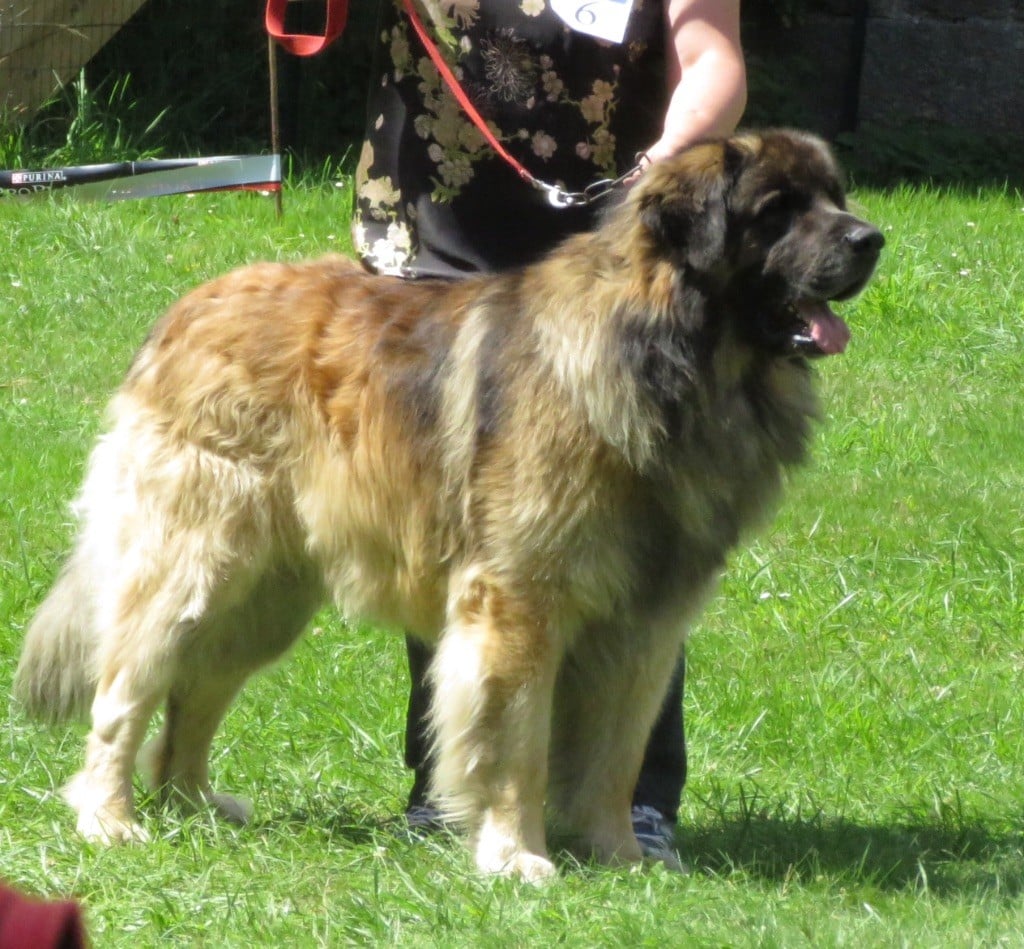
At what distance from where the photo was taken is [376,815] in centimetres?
386

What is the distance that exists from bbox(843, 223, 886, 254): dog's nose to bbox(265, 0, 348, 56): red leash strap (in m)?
1.37

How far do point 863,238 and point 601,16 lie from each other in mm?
751

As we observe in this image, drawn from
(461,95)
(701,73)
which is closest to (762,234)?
(701,73)

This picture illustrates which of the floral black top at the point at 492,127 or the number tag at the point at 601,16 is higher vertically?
the number tag at the point at 601,16

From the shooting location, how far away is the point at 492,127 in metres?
3.51

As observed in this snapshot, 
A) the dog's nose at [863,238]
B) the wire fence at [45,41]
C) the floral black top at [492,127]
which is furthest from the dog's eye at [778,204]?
the wire fence at [45,41]

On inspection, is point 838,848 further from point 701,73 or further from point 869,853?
point 701,73

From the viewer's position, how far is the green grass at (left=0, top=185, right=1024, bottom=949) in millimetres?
3113

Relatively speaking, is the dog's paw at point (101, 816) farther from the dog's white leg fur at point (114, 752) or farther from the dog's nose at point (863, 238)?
the dog's nose at point (863, 238)

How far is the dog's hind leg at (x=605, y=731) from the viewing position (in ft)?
11.4

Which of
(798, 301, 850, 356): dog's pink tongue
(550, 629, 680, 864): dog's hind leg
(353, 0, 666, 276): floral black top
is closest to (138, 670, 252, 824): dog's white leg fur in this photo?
(550, 629, 680, 864): dog's hind leg

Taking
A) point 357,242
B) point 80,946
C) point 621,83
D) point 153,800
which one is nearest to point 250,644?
point 153,800

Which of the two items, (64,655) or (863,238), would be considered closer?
A: (863,238)

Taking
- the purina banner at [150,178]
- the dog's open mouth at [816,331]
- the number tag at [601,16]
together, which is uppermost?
the number tag at [601,16]
